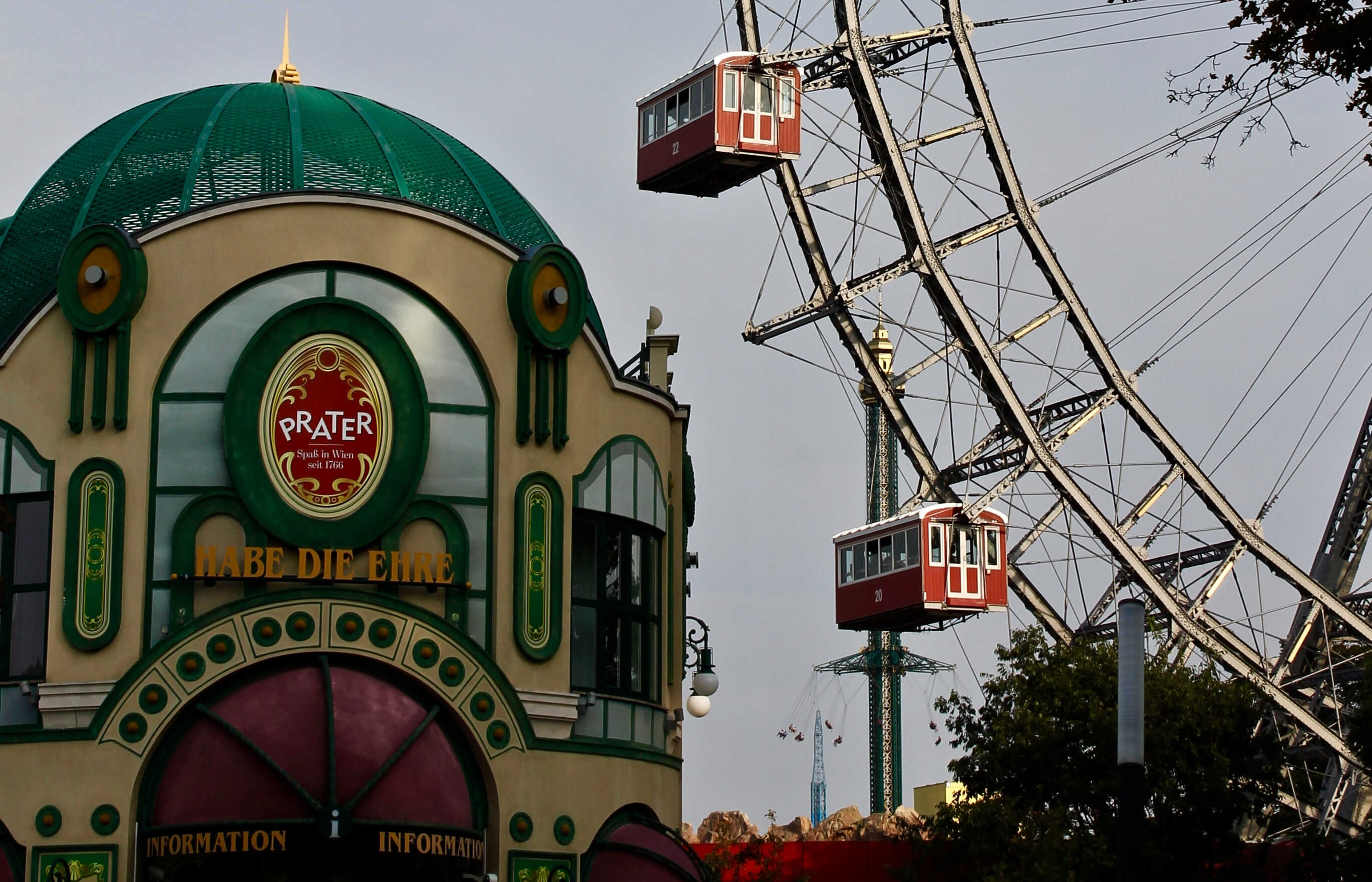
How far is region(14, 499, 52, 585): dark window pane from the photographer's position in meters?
34.7

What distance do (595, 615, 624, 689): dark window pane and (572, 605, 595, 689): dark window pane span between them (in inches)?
5.8

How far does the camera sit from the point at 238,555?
3434cm

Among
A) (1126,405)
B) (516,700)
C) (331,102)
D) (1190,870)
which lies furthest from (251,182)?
(1126,405)

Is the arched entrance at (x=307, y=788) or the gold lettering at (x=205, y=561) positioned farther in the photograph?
the gold lettering at (x=205, y=561)

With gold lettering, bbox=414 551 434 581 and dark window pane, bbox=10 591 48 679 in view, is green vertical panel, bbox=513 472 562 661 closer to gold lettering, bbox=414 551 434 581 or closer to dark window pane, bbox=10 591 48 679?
gold lettering, bbox=414 551 434 581

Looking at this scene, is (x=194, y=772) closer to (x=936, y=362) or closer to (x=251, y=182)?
(x=251, y=182)

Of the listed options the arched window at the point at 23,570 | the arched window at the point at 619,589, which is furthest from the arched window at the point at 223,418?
the arched window at the point at 619,589

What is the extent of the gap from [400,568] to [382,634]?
1.09 meters

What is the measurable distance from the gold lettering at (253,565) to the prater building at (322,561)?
33 millimetres

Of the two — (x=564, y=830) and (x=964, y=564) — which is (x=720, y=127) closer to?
(x=964, y=564)

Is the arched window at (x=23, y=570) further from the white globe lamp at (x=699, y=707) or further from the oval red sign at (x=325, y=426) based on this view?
the white globe lamp at (x=699, y=707)

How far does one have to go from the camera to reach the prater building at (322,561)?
33.2 m

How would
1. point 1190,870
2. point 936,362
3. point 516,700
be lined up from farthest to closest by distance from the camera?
1. point 936,362
2. point 1190,870
3. point 516,700

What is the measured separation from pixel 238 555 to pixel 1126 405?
3277cm
